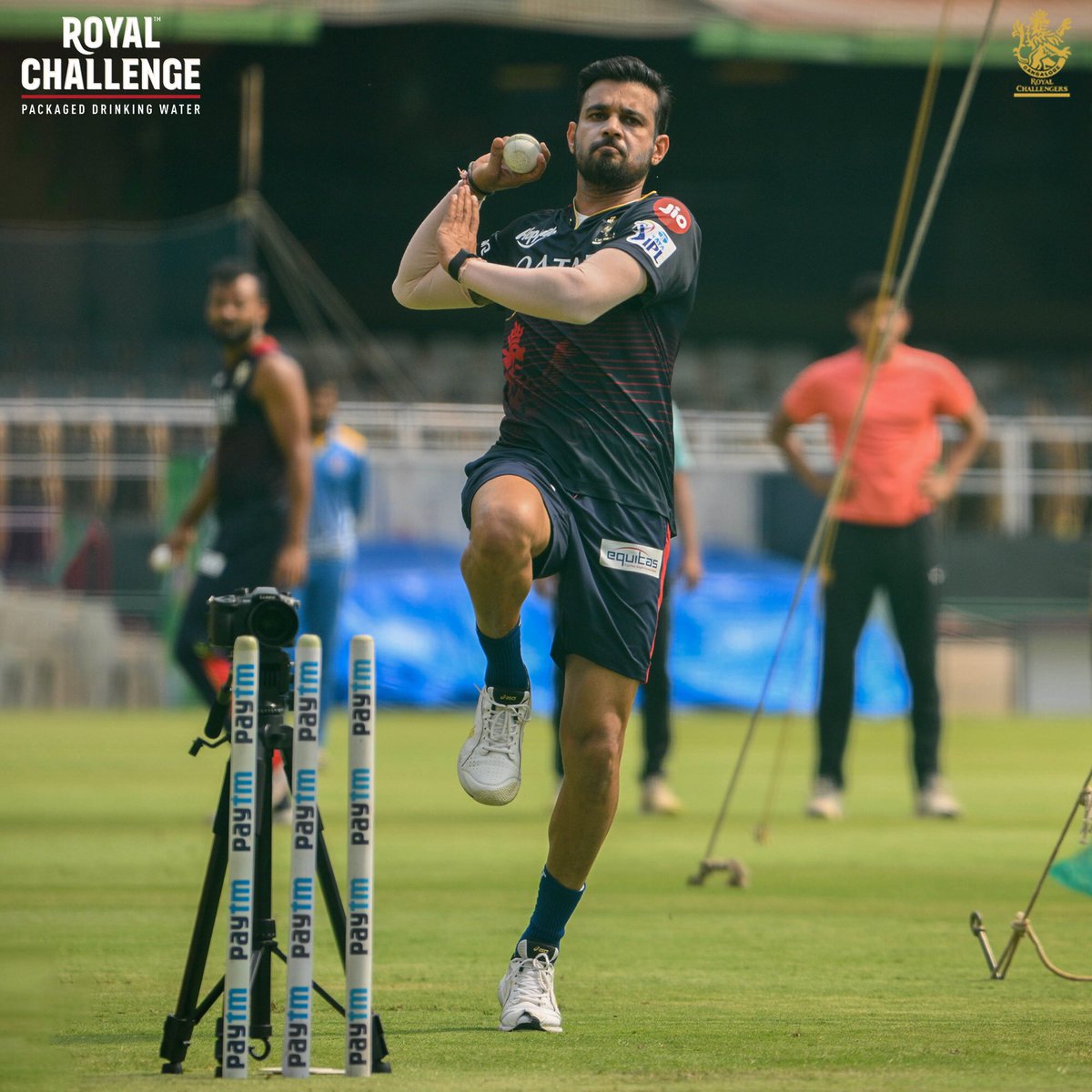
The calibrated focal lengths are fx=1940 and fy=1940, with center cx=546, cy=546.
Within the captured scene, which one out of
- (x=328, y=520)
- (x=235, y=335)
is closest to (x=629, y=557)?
(x=235, y=335)

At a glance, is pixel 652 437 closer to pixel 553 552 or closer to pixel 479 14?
pixel 553 552

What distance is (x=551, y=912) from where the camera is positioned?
4160 millimetres

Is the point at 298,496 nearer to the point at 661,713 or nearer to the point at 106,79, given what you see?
the point at 661,713

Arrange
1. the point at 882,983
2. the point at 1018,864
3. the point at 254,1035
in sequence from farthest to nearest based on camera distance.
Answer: the point at 1018,864
the point at 882,983
the point at 254,1035

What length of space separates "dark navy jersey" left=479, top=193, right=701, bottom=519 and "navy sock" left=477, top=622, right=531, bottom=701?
0.37 metres

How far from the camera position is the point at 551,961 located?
163 inches

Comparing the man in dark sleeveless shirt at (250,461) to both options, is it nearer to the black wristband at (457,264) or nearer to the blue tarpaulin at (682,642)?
the black wristband at (457,264)

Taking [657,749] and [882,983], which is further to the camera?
[657,749]

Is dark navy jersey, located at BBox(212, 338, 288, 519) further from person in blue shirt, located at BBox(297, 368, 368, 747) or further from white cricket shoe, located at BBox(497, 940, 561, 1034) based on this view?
white cricket shoe, located at BBox(497, 940, 561, 1034)

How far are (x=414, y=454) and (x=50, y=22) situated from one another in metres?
10.1

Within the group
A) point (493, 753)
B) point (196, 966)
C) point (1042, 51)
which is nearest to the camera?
point (196, 966)

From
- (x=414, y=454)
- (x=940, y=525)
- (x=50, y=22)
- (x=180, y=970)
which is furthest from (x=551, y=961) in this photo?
(x=940, y=525)

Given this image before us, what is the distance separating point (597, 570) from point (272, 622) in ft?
2.91

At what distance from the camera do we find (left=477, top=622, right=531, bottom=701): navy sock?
4188 millimetres
